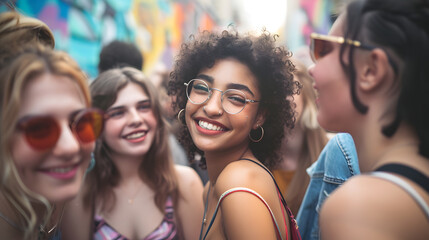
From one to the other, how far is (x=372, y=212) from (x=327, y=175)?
1.14 metres

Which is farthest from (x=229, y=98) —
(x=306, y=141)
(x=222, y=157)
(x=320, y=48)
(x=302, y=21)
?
(x=302, y=21)

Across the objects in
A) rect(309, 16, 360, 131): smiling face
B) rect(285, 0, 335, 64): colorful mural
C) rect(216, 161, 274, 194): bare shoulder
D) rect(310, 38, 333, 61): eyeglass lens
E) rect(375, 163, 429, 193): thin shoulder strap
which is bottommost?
rect(216, 161, 274, 194): bare shoulder

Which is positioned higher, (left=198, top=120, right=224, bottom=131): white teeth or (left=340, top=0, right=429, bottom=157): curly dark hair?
(left=340, top=0, right=429, bottom=157): curly dark hair

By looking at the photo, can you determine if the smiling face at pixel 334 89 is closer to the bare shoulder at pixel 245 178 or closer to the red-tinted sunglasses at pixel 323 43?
the red-tinted sunglasses at pixel 323 43

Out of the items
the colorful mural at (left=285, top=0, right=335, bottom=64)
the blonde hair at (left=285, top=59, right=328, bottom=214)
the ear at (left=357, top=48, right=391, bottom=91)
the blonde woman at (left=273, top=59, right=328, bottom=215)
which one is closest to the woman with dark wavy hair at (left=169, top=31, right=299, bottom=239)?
the ear at (left=357, top=48, right=391, bottom=91)

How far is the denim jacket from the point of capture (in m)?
2.04

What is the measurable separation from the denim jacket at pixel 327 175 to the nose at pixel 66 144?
5.25 feet

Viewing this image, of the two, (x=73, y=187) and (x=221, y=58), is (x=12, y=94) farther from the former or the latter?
(x=221, y=58)

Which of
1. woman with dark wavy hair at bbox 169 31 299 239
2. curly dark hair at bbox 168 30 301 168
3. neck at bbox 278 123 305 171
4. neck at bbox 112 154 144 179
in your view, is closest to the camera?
woman with dark wavy hair at bbox 169 31 299 239

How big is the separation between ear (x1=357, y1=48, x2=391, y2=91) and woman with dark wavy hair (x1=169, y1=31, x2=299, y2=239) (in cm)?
67

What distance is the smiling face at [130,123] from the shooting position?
2.35 m

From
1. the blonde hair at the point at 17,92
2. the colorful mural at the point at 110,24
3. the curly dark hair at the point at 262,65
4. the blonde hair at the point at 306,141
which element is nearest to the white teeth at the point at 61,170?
the blonde hair at the point at 17,92

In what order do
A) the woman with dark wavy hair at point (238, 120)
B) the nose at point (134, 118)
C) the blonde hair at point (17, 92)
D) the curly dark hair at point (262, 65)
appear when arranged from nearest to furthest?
the blonde hair at point (17, 92) < the woman with dark wavy hair at point (238, 120) < the curly dark hair at point (262, 65) < the nose at point (134, 118)

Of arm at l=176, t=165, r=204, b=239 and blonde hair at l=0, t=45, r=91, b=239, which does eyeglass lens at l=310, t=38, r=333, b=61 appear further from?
arm at l=176, t=165, r=204, b=239
